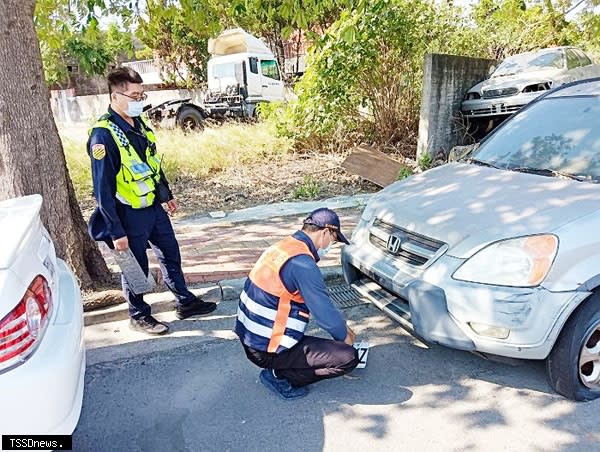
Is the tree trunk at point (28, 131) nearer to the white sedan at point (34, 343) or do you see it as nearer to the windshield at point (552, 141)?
A: the white sedan at point (34, 343)

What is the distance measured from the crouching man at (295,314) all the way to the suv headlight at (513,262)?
733 millimetres

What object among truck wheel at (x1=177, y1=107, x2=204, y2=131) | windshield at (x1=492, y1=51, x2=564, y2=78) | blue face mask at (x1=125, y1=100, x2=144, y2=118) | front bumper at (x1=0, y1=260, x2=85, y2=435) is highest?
windshield at (x1=492, y1=51, x2=564, y2=78)

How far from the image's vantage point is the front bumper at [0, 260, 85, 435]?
1.74 meters

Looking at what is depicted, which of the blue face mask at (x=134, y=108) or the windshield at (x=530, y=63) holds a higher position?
the windshield at (x=530, y=63)

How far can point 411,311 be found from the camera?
9.05ft

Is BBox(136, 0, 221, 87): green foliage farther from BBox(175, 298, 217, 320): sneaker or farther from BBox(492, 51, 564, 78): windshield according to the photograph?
BBox(175, 298, 217, 320): sneaker

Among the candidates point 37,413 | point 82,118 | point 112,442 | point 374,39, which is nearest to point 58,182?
point 112,442

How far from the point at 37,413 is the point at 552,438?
234 centimetres

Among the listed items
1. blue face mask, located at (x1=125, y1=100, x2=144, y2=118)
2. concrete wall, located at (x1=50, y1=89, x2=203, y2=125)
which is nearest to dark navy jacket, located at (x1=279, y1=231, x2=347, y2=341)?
blue face mask, located at (x1=125, y1=100, x2=144, y2=118)

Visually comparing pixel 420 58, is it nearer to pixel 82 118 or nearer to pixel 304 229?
pixel 304 229

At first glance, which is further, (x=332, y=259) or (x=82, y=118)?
(x=82, y=118)

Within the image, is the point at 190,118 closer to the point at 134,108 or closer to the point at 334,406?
the point at 134,108

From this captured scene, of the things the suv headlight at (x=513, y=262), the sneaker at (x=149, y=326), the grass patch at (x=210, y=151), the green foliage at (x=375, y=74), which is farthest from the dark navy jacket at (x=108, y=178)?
the green foliage at (x=375, y=74)

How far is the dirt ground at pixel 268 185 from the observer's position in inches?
284
